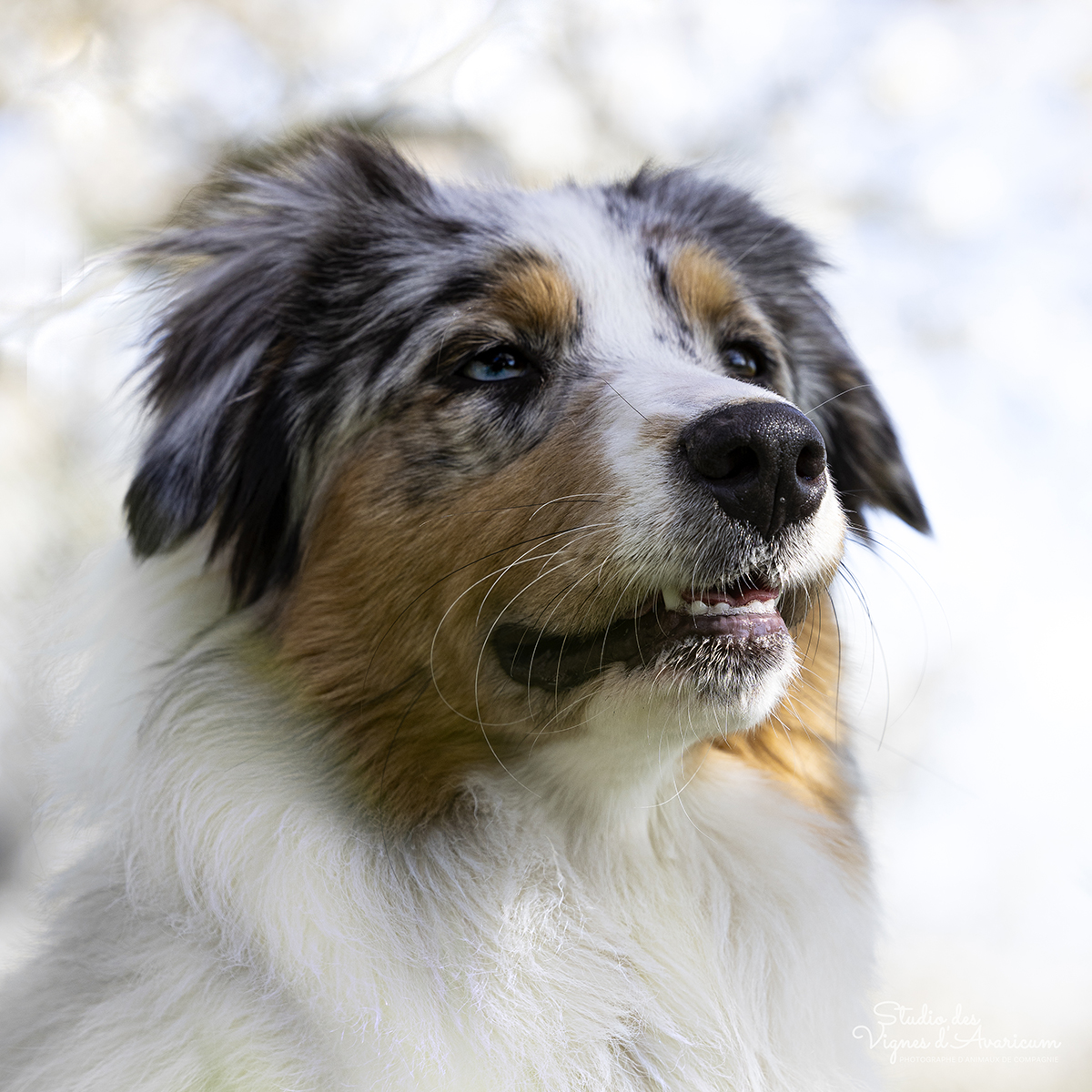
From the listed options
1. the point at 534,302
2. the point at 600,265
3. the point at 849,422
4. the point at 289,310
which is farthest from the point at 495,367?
the point at 849,422

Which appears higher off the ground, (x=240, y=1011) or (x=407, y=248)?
(x=407, y=248)

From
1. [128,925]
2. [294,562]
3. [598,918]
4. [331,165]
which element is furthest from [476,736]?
[331,165]

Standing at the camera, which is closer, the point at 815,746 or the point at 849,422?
the point at 815,746

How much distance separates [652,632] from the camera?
172 centimetres

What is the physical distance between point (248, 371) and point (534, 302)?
2.07 ft

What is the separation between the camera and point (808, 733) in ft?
7.50

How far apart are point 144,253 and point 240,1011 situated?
5.82ft

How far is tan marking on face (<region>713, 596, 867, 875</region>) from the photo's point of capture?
2203 millimetres

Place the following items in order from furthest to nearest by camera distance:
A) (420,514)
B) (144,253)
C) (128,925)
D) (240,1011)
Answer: (144,253) < (420,514) < (128,925) < (240,1011)

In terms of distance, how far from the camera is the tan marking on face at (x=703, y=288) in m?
2.22

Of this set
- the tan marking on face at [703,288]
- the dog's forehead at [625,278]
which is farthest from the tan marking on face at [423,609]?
the tan marking on face at [703,288]

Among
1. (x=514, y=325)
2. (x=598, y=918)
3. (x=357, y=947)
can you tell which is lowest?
(x=357, y=947)

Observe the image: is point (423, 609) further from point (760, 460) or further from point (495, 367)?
point (760, 460)

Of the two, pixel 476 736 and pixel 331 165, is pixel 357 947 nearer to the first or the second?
pixel 476 736
